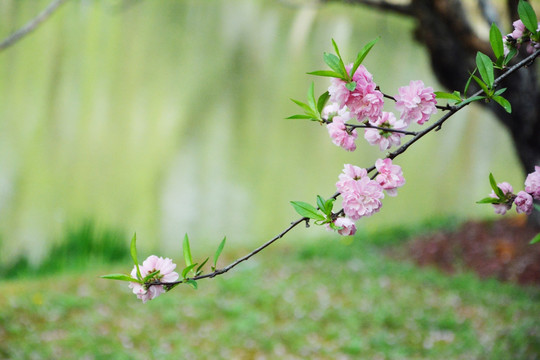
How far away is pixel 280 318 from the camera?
3.26 meters

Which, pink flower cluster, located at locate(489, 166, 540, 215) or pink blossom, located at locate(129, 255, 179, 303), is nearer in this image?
pink blossom, located at locate(129, 255, 179, 303)

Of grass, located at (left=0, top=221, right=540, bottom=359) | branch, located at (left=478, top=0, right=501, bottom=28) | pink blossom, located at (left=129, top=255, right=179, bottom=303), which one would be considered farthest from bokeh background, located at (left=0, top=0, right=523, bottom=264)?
pink blossom, located at (left=129, top=255, right=179, bottom=303)

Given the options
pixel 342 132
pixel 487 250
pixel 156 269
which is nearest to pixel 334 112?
pixel 342 132

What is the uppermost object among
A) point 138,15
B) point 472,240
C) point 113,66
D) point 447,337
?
point 138,15

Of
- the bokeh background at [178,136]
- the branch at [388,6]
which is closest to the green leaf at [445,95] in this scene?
the branch at [388,6]

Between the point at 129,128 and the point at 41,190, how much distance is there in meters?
1.64

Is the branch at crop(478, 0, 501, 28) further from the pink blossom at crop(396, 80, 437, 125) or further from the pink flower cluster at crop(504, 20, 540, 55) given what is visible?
the pink blossom at crop(396, 80, 437, 125)

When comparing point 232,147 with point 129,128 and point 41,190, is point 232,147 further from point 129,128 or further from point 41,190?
point 41,190

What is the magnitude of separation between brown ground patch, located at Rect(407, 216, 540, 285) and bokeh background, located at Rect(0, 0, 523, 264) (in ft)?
2.94

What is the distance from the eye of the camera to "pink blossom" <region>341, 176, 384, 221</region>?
788 millimetres

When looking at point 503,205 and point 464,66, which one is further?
point 464,66

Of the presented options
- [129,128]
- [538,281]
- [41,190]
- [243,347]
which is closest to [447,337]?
[243,347]

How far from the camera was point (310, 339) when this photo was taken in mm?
2959

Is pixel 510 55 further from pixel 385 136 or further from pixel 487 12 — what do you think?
pixel 487 12
